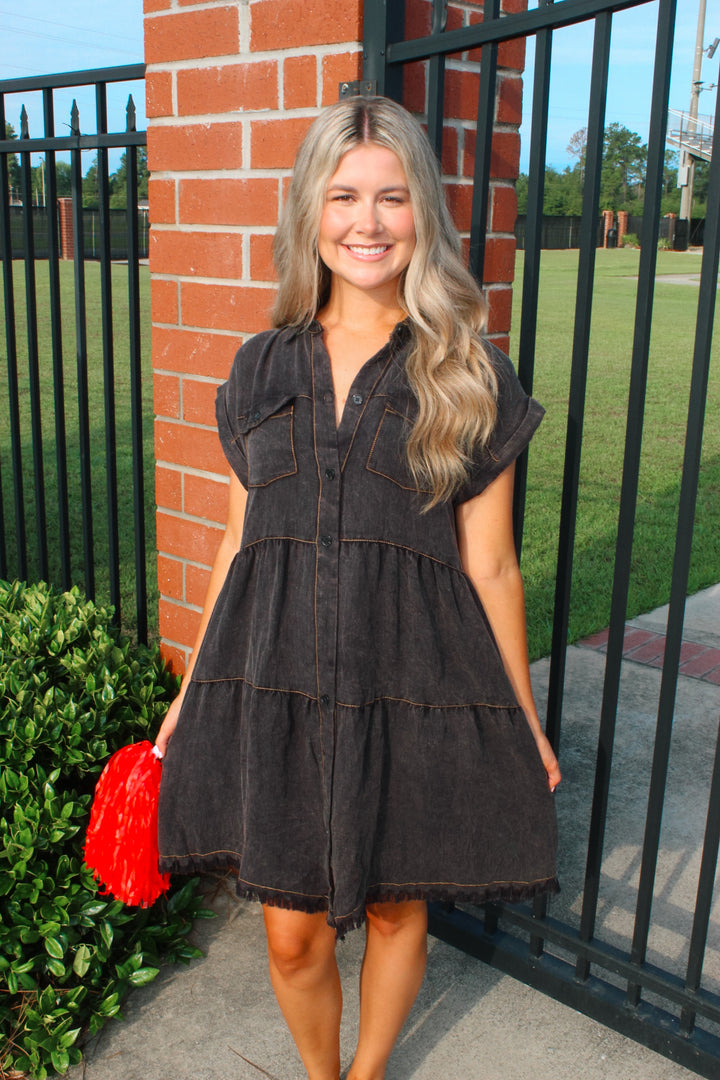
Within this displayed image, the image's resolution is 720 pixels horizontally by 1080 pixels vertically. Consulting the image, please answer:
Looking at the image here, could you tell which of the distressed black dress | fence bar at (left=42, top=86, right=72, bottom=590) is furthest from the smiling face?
fence bar at (left=42, top=86, right=72, bottom=590)

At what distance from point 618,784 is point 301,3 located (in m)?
2.47

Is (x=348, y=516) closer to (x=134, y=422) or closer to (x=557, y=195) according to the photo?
(x=134, y=422)

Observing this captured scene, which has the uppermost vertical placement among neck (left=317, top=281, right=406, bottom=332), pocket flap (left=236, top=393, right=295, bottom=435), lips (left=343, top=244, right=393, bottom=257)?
lips (left=343, top=244, right=393, bottom=257)

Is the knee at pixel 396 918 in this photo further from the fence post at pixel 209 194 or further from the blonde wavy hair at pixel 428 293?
the fence post at pixel 209 194

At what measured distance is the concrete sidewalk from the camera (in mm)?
2145

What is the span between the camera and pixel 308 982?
→ 2002 millimetres

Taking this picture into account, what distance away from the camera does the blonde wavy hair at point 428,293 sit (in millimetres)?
1775

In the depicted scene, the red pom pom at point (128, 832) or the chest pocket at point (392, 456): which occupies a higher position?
the chest pocket at point (392, 456)

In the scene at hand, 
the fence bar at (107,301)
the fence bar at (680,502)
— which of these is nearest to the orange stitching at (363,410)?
the fence bar at (680,502)

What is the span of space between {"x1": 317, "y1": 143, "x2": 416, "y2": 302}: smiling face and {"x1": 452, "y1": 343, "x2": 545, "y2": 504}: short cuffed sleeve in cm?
27

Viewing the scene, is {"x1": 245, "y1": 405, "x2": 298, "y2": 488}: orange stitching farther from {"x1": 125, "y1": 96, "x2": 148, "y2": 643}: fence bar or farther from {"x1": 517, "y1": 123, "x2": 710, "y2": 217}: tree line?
{"x1": 517, "y1": 123, "x2": 710, "y2": 217}: tree line

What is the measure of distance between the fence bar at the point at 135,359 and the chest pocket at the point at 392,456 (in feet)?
3.76

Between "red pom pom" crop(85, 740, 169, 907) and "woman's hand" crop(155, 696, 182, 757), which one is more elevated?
"woman's hand" crop(155, 696, 182, 757)

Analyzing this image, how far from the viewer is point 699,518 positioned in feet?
21.3
